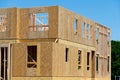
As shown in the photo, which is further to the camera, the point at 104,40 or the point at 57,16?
the point at 104,40

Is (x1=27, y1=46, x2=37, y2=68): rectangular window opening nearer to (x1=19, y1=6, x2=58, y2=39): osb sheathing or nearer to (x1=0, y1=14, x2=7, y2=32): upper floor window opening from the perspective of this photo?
(x1=19, y1=6, x2=58, y2=39): osb sheathing

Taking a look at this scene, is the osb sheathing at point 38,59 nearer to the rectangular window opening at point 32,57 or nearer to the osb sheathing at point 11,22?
the rectangular window opening at point 32,57

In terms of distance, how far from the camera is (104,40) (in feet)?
169

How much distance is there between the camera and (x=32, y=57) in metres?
36.3

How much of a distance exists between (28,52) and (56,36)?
3128 mm

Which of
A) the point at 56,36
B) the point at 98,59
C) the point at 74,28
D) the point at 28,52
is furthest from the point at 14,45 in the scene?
the point at 98,59

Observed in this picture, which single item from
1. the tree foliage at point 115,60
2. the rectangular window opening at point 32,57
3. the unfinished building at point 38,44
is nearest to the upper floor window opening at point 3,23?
the unfinished building at point 38,44

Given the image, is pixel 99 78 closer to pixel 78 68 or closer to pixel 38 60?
pixel 78 68

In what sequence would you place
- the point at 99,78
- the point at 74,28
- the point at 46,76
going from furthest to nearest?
the point at 99,78 < the point at 74,28 < the point at 46,76

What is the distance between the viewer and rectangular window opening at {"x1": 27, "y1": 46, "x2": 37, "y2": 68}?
35156mm

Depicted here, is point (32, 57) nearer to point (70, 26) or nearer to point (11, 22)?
point (11, 22)

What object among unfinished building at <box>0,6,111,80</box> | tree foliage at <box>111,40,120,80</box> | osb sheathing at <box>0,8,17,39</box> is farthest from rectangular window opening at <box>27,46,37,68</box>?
tree foliage at <box>111,40,120,80</box>

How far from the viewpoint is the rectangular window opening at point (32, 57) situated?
35.2 meters

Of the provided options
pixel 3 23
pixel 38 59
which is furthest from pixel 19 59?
pixel 3 23
